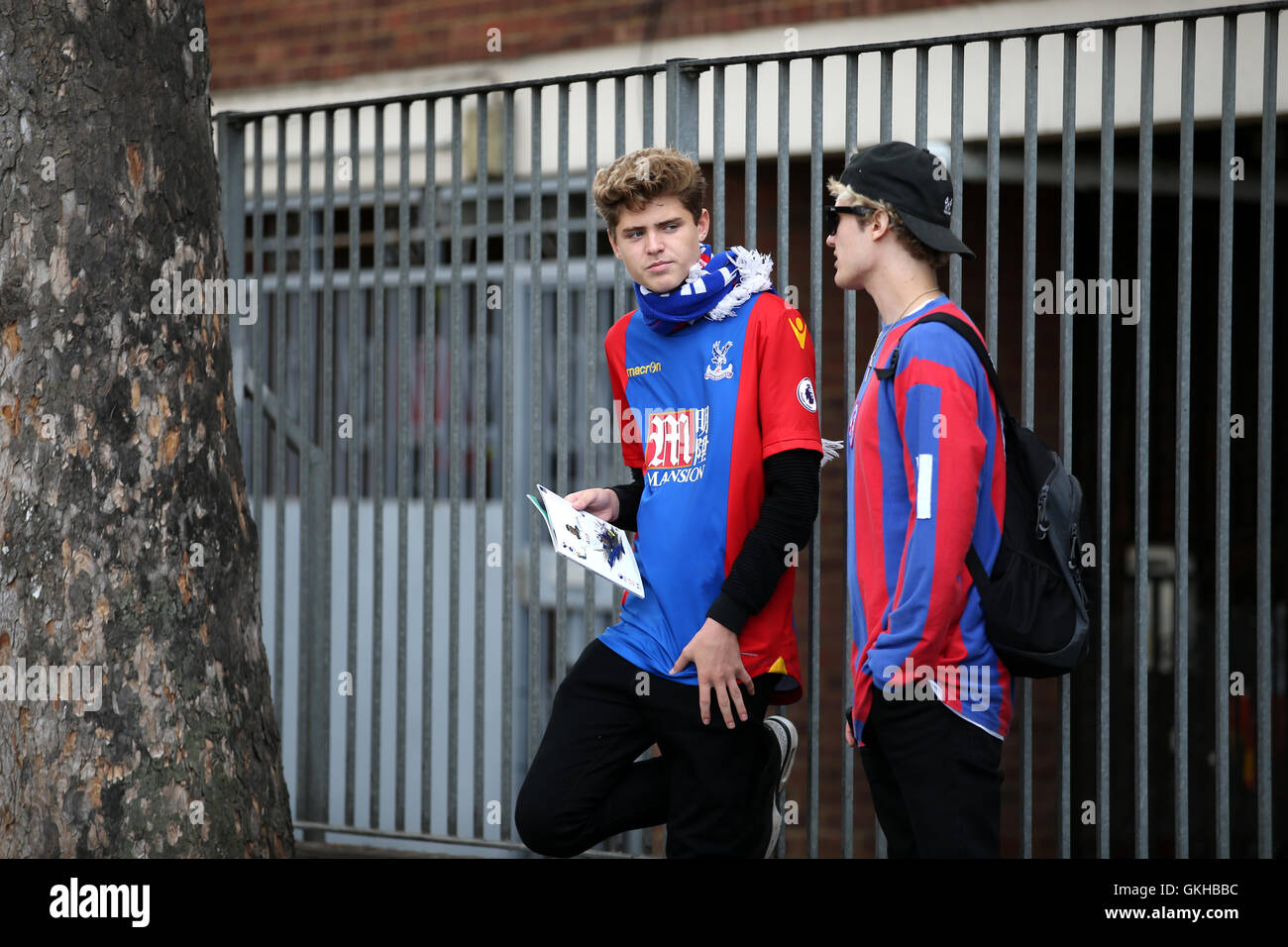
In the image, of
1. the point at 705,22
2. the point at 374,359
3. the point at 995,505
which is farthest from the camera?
the point at 705,22

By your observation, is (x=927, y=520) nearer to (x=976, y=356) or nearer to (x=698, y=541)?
(x=976, y=356)

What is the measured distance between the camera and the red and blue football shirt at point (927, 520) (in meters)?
2.85

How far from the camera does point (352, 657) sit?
5160 millimetres

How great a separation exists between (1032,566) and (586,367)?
10.5 ft

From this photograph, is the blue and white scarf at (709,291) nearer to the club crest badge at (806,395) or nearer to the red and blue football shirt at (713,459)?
the red and blue football shirt at (713,459)

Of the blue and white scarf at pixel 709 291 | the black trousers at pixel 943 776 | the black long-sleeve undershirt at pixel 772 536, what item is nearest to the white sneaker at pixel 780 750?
the black long-sleeve undershirt at pixel 772 536

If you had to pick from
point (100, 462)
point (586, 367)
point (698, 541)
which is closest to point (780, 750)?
point (698, 541)

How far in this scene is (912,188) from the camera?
3.08 meters

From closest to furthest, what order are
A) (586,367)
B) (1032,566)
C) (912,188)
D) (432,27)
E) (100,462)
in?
(1032,566)
(912,188)
(100,462)
(586,367)
(432,27)

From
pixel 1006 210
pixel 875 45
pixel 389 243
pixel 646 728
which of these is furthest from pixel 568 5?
pixel 646 728

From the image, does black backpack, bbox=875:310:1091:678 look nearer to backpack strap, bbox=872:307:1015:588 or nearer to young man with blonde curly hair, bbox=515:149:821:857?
backpack strap, bbox=872:307:1015:588

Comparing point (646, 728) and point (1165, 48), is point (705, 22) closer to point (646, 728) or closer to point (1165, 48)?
point (1165, 48)
